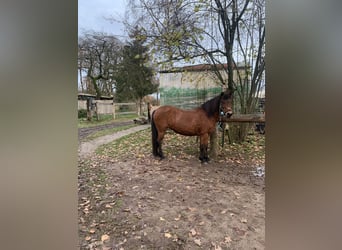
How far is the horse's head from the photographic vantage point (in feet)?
4.59

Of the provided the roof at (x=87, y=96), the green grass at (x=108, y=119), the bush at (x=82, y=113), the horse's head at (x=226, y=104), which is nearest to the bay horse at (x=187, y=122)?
the horse's head at (x=226, y=104)

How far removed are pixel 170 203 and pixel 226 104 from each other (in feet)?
2.21

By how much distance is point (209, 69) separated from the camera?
4.52ft

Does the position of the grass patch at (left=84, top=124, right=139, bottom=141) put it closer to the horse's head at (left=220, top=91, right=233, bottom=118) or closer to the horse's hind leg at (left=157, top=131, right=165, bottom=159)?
the horse's hind leg at (left=157, top=131, right=165, bottom=159)

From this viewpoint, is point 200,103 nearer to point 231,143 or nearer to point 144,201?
point 231,143

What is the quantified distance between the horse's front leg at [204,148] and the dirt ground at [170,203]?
4 cm

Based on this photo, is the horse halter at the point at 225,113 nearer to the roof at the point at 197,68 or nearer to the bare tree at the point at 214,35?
the bare tree at the point at 214,35

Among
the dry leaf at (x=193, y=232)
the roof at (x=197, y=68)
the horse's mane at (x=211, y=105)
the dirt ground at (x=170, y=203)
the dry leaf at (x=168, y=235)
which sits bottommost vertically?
the dry leaf at (x=168, y=235)

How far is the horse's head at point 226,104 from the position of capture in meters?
1.40

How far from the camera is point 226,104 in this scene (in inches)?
55.6

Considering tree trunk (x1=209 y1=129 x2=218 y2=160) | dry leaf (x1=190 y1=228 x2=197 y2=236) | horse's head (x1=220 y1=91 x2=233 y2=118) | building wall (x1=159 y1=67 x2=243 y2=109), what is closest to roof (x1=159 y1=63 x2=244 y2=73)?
building wall (x1=159 y1=67 x2=243 y2=109)

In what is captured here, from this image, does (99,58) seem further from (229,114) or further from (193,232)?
(193,232)
